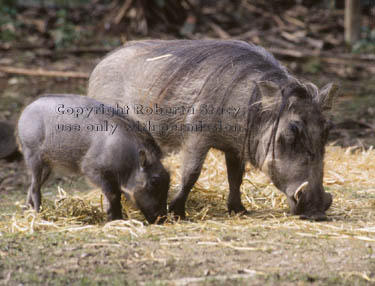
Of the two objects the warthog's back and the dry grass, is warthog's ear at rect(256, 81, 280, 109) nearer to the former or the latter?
the warthog's back

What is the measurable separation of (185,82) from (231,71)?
1.22ft

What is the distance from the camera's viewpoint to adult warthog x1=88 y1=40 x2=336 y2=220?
4305 mm

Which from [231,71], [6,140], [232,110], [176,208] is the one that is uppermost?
[231,71]

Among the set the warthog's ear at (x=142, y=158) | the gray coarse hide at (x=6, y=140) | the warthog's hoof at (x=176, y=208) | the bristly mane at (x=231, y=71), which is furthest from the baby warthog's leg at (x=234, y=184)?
the gray coarse hide at (x=6, y=140)

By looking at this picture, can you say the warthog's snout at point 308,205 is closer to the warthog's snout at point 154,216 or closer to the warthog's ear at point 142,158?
the warthog's snout at point 154,216

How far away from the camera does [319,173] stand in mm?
4312

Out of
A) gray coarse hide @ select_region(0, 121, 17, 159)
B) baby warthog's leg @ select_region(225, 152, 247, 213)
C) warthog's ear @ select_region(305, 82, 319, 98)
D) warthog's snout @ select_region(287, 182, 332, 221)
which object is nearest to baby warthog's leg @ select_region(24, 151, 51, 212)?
baby warthog's leg @ select_region(225, 152, 247, 213)

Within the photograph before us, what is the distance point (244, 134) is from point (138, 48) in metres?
1.38

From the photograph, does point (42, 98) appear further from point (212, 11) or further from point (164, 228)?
point (212, 11)

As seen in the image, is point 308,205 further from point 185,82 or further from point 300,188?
point 185,82

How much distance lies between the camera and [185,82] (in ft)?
15.5

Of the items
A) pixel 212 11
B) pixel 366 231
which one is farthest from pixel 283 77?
pixel 212 11

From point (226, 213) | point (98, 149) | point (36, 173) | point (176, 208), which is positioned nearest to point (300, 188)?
point (226, 213)

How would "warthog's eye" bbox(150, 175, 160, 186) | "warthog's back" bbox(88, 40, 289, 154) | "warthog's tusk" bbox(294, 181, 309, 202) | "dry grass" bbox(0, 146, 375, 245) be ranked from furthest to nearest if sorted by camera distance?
"warthog's back" bbox(88, 40, 289, 154)
"warthog's eye" bbox(150, 175, 160, 186)
"warthog's tusk" bbox(294, 181, 309, 202)
"dry grass" bbox(0, 146, 375, 245)
